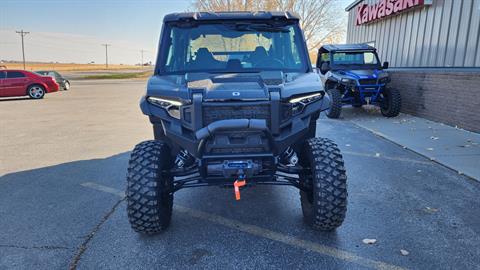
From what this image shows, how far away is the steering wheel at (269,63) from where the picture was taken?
12.1 ft

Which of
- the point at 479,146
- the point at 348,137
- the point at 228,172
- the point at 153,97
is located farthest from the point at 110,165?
the point at 479,146

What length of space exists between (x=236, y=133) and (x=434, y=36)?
9.45 metres

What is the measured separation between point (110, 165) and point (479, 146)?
6725 millimetres

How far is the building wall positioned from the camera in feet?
27.5

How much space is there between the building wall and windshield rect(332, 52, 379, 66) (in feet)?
4.48

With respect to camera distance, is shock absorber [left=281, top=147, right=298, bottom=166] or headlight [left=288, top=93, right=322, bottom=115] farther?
shock absorber [left=281, top=147, right=298, bottom=166]

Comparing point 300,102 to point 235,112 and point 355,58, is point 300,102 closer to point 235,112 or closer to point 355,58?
point 235,112

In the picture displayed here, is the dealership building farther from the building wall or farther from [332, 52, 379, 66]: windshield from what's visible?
[332, 52, 379, 66]: windshield

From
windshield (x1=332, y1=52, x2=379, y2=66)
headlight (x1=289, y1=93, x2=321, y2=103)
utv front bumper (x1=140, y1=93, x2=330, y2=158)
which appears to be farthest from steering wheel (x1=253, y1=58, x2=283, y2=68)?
windshield (x1=332, y1=52, x2=379, y2=66)

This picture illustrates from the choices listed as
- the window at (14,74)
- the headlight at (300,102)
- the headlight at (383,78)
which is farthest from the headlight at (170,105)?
the window at (14,74)

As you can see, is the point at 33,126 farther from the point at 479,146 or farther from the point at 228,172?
the point at 479,146

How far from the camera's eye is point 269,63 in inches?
145

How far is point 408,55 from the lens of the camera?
1133cm

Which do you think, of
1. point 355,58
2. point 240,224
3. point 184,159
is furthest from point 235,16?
point 355,58
